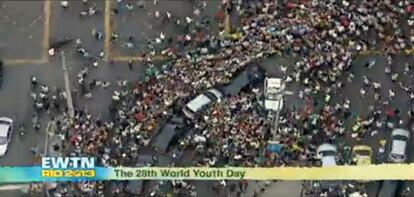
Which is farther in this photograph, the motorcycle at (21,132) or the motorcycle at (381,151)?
the motorcycle at (21,132)

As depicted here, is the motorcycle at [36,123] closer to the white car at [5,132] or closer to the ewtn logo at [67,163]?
the white car at [5,132]

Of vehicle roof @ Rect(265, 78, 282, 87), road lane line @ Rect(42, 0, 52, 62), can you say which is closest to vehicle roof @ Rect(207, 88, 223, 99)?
vehicle roof @ Rect(265, 78, 282, 87)

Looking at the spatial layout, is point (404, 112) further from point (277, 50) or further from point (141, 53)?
point (141, 53)

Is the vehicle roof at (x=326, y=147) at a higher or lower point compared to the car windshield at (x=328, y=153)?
higher

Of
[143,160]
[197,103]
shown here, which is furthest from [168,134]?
[197,103]

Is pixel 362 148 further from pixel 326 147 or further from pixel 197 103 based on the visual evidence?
pixel 197 103

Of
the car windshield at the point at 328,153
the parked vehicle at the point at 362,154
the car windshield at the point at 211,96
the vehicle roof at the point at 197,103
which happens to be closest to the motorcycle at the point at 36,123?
the vehicle roof at the point at 197,103
